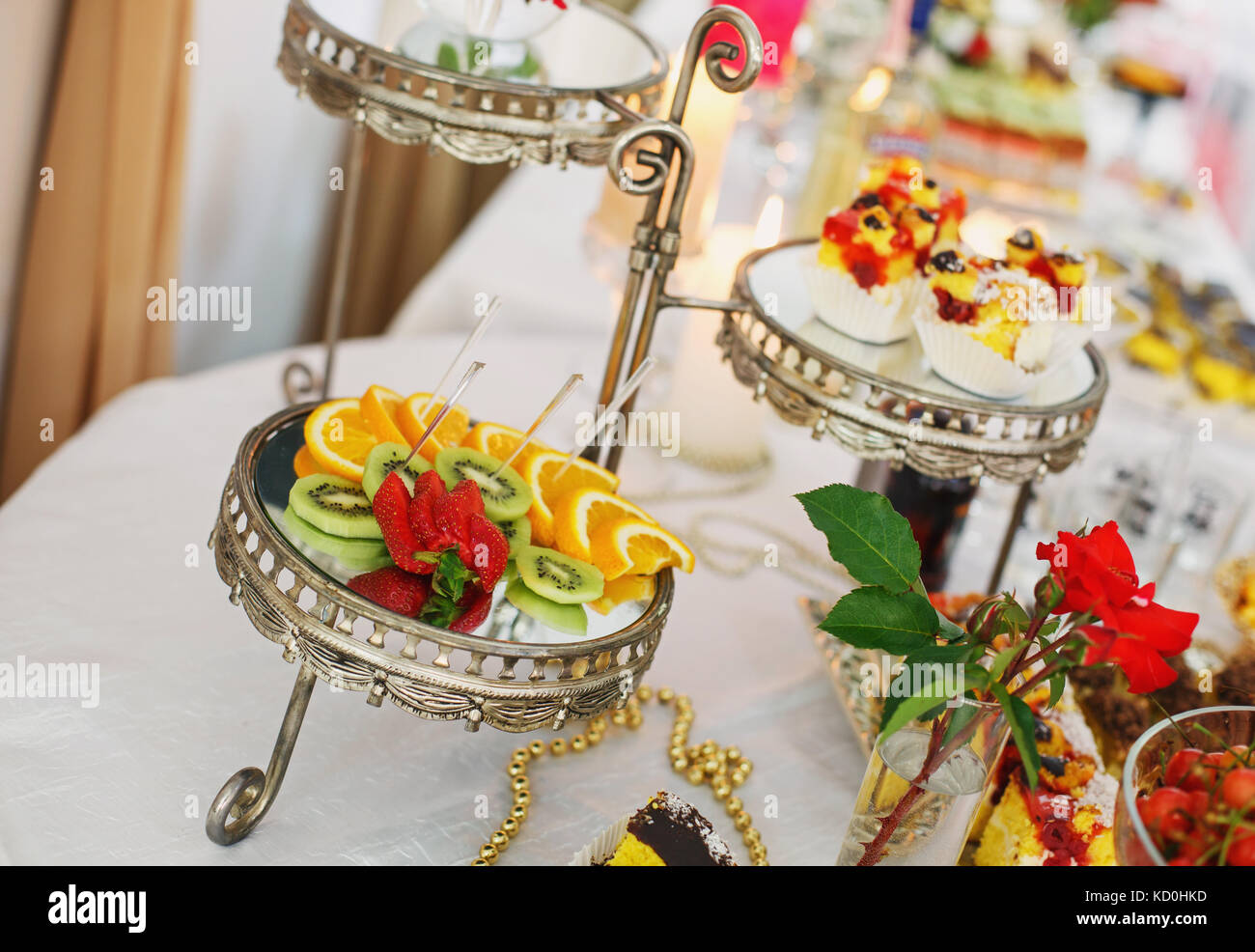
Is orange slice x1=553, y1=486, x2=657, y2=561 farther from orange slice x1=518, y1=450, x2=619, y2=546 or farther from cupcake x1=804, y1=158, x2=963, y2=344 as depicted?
cupcake x1=804, y1=158, x2=963, y2=344

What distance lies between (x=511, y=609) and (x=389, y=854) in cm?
23

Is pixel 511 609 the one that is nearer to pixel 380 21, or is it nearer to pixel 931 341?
pixel 931 341

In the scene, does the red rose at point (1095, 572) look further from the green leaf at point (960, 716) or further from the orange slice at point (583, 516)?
the orange slice at point (583, 516)

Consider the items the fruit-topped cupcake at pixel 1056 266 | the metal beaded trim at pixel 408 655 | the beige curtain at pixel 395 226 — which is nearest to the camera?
the metal beaded trim at pixel 408 655

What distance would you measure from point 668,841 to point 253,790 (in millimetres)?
288

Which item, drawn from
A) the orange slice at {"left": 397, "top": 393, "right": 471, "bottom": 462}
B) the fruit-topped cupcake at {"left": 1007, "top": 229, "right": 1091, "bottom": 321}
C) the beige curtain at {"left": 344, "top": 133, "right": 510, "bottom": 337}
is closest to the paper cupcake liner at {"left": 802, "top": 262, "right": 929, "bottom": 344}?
the fruit-topped cupcake at {"left": 1007, "top": 229, "right": 1091, "bottom": 321}

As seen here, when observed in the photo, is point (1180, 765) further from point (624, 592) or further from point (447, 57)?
point (447, 57)

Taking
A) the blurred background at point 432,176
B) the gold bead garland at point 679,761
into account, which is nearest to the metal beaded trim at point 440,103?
the blurred background at point 432,176

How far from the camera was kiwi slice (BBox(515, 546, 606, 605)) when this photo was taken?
0.75m

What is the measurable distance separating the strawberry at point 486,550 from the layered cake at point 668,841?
0.19 metres

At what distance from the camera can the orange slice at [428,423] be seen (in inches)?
33.6

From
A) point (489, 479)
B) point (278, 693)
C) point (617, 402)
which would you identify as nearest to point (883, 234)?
point (617, 402)

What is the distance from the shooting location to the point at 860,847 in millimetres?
801
